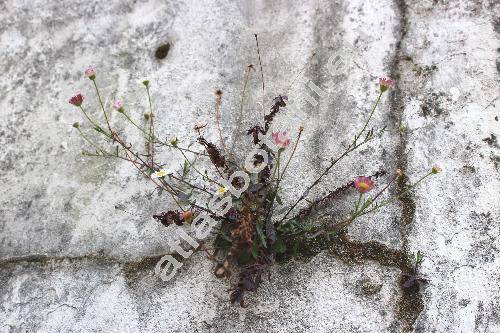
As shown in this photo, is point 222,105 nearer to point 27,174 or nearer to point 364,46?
point 364,46

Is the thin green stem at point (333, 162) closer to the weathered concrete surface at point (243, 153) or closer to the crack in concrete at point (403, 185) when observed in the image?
the weathered concrete surface at point (243, 153)

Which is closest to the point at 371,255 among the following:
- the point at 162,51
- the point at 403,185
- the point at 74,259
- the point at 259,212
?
the point at 403,185

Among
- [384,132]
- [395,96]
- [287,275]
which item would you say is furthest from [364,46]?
[287,275]

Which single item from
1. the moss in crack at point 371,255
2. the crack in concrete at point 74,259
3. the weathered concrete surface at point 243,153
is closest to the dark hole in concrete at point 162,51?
the weathered concrete surface at point 243,153

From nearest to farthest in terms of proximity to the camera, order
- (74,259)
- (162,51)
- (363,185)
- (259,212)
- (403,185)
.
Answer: (363,185) → (259,212) → (403,185) → (74,259) → (162,51)

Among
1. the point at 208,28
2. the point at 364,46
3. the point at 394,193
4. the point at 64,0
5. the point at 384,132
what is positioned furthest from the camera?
the point at 64,0

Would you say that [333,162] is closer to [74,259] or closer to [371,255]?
[371,255]
